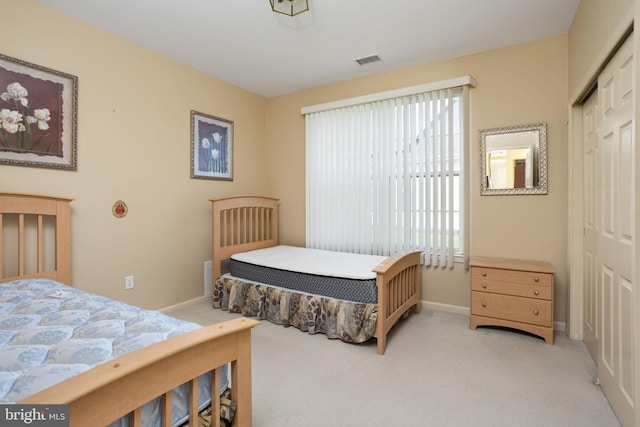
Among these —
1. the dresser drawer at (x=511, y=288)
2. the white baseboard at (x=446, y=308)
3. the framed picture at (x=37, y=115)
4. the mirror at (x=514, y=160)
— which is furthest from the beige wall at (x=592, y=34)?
the framed picture at (x=37, y=115)

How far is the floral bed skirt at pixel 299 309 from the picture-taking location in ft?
7.76

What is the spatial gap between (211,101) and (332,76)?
1.43m

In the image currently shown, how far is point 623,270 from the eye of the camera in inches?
60.2

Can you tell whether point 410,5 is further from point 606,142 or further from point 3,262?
point 3,262


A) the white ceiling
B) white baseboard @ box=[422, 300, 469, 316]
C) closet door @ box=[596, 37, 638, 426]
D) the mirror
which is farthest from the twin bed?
the white ceiling

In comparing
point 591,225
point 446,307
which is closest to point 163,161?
point 446,307

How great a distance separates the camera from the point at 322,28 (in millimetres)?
2607

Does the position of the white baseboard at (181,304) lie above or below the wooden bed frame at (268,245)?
below

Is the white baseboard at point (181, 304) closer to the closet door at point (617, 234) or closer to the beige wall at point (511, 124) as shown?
the beige wall at point (511, 124)

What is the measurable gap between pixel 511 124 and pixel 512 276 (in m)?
1.39

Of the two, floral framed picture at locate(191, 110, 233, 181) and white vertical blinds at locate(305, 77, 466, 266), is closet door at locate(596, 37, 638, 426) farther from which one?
floral framed picture at locate(191, 110, 233, 181)

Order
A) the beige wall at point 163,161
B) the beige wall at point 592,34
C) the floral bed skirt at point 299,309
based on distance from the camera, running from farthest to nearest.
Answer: the beige wall at point 163,161
the floral bed skirt at point 299,309
the beige wall at point 592,34

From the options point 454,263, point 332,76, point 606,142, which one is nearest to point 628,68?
point 606,142

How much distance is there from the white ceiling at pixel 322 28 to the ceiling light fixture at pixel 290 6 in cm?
8
